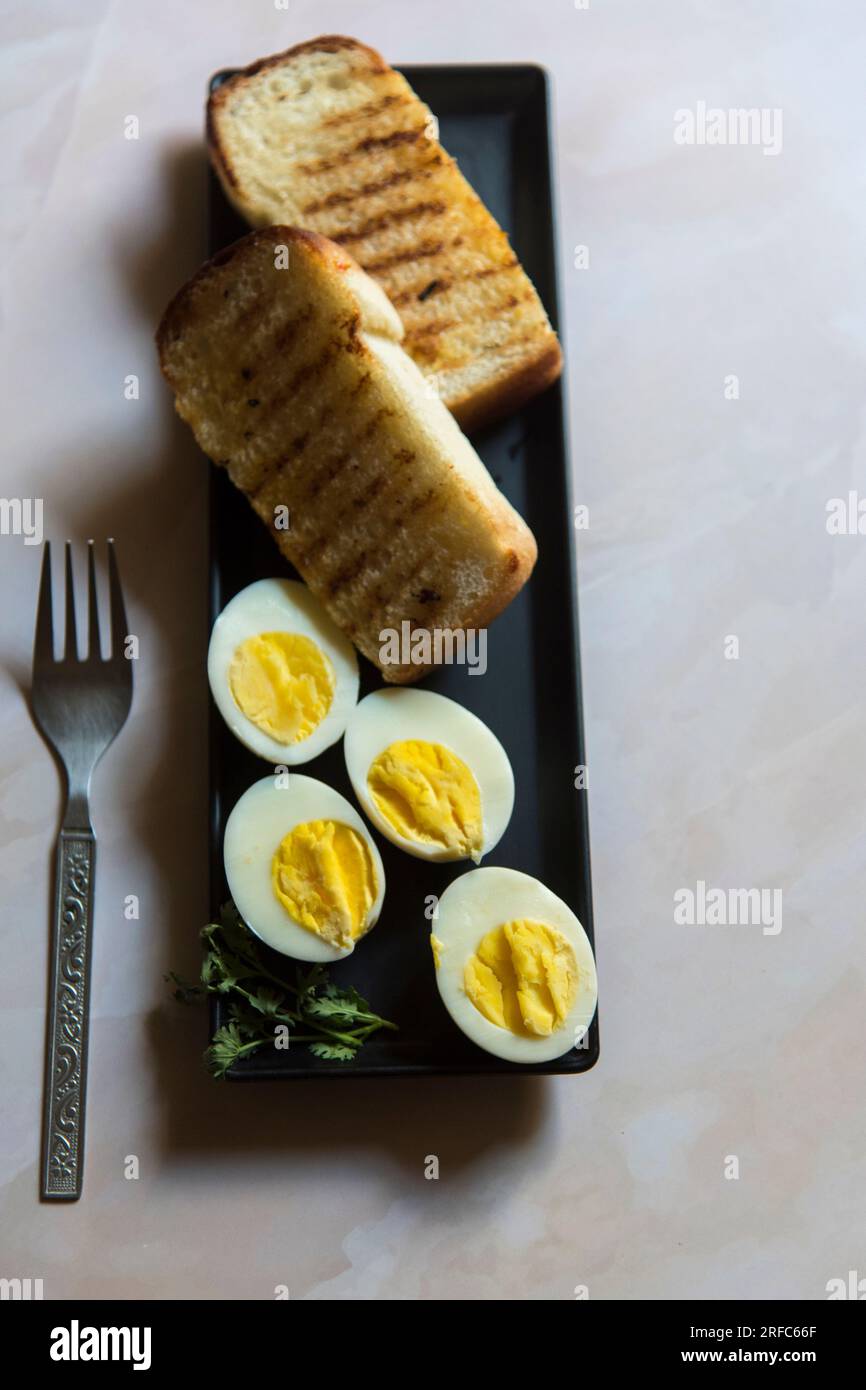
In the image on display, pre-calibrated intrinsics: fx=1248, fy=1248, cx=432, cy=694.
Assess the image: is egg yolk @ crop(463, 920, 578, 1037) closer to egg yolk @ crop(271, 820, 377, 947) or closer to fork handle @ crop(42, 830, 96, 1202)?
egg yolk @ crop(271, 820, 377, 947)

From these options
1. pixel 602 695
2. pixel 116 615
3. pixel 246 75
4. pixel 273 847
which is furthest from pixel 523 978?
pixel 246 75

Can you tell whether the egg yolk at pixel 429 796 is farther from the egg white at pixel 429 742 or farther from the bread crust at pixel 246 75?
the bread crust at pixel 246 75

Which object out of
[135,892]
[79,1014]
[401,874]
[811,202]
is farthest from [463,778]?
[811,202]

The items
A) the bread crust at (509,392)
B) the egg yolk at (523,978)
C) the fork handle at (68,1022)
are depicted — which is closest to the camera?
the egg yolk at (523,978)

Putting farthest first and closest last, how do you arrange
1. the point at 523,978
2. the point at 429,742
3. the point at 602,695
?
the point at 602,695 → the point at 429,742 → the point at 523,978

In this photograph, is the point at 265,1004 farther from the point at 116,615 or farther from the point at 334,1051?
the point at 116,615

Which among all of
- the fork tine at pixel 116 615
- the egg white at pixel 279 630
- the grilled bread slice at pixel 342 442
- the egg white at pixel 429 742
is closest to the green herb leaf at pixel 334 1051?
the egg white at pixel 429 742
